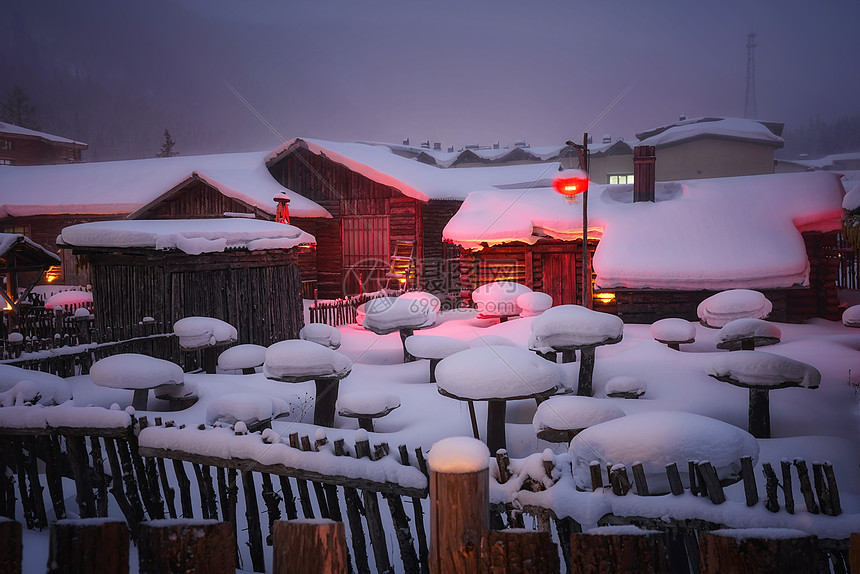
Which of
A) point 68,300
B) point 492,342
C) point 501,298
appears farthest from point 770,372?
point 68,300

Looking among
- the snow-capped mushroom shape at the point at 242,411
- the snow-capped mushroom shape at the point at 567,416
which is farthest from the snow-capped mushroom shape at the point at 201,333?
the snow-capped mushroom shape at the point at 567,416

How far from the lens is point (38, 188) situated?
25.2 meters

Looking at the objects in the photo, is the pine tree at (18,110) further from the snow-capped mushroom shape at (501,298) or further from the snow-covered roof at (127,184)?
the snow-capped mushroom shape at (501,298)

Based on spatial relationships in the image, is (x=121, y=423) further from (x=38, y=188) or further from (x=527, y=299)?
(x=38, y=188)

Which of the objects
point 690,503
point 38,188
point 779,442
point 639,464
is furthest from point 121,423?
point 38,188

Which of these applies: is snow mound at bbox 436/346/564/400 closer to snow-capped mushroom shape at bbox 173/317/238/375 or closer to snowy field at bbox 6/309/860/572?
snowy field at bbox 6/309/860/572

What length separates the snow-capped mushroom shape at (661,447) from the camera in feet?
12.3

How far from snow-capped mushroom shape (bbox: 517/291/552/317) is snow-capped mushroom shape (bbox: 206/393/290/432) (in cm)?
949

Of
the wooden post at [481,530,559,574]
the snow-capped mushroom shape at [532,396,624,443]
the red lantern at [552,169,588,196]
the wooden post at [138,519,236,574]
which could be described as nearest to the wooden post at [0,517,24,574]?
the wooden post at [138,519,236,574]

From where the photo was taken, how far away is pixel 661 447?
3771 mm

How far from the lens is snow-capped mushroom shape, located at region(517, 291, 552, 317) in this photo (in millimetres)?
14516

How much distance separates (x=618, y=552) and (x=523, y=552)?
0.27 metres

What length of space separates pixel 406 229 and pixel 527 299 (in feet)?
29.0

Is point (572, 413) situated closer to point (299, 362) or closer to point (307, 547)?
point (299, 362)
